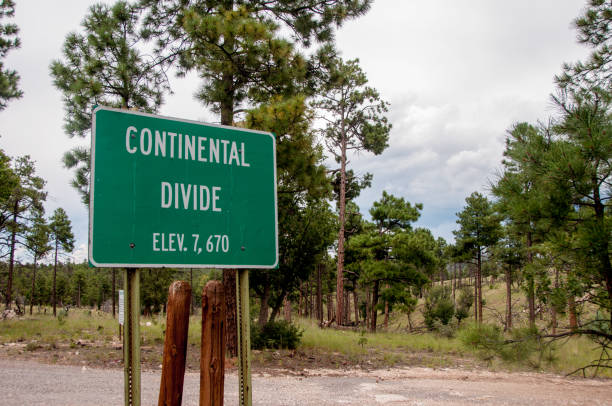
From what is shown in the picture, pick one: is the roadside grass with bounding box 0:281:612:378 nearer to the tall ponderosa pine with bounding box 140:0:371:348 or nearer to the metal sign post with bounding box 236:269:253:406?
the tall ponderosa pine with bounding box 140:0:371:348

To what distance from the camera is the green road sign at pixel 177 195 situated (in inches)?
67.8

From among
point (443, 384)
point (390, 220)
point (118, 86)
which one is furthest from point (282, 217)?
point (390, 220)

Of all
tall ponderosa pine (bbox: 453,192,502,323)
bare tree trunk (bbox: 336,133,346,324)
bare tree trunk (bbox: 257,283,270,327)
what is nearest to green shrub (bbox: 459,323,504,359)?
bare tree trunk (bbox: 257,283,270,327)

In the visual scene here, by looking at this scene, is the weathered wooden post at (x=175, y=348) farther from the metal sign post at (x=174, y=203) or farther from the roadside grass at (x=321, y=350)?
the roadside grass at (x=321, y=350)

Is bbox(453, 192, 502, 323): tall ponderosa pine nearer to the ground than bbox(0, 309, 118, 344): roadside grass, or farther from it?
farther from it

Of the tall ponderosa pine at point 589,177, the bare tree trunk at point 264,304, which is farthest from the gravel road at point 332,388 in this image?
the bare tree trunk at point 264,304

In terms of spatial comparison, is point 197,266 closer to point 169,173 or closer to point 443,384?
point 169,173

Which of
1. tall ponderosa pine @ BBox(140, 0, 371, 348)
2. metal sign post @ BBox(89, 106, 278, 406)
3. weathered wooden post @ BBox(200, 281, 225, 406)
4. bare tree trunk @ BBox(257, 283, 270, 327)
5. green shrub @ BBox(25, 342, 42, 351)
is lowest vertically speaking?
green shrub @ BBox(25, 342, 42, 351)

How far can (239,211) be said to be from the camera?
199 cm

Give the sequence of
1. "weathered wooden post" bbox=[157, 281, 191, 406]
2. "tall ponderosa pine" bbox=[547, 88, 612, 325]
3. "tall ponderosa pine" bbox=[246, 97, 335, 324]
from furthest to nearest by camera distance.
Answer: "tall ponderosa pine" bbox=[246, 97, 335, 324], "tall ponderosa pine" bbox=[547, 88, 612, 325], "weathered wooden post" bbox=[157, 281, 191, 406]

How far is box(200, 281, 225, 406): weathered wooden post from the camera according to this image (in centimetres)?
184

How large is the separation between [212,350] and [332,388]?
6192 mm

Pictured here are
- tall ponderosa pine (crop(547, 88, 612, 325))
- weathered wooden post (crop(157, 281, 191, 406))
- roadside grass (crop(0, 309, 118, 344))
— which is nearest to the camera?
weathered wooden post (crop(157, 281, 191, 406))

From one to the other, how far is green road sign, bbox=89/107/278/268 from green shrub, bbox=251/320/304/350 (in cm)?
999
